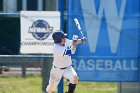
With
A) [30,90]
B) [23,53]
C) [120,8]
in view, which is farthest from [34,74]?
[120,8]

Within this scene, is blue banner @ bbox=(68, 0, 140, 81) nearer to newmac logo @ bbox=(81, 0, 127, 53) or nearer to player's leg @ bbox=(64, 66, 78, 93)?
newmac logo @ bbox=(81, 0, 127, 53)

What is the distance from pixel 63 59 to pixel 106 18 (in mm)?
1324

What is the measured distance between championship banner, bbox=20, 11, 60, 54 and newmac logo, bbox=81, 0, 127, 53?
60 centimetres

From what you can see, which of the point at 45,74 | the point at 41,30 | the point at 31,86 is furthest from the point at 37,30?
the point at 31,86

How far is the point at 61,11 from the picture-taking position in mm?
10602

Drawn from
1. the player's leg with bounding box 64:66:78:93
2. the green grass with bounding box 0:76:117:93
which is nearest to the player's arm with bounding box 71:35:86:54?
the player's leg with bounding box 64:66:78:93

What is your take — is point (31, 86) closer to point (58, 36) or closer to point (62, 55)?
point (62, 55)

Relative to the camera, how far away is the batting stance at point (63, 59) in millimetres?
9812

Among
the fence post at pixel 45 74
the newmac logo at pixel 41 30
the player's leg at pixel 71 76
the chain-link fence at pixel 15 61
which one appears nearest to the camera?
the player's leg at pixel 71 76

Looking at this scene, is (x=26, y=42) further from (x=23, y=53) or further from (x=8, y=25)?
(x=8, y=25)

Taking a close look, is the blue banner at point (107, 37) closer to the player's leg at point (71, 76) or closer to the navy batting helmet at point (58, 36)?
the player's leg at point (71, 76)

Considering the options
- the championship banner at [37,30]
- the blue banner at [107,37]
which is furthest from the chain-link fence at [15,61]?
the blue banner at [107,37]

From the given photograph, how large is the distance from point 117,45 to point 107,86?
2.21 meters

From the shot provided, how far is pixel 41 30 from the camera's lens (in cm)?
1077
